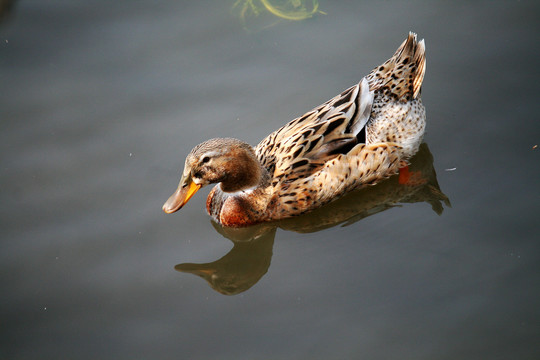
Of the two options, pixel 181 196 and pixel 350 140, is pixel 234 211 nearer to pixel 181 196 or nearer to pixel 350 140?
pixel 181 196

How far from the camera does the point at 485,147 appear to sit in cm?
606

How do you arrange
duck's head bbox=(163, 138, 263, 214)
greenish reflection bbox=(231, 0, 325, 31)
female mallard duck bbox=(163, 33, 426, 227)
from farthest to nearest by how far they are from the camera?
greenish reflection bbox=(231, 0, 325, 31) < female mallard duck bbox=(163, 33, 426, 227) < duck's head bbox=(163, 138, 263, 214)

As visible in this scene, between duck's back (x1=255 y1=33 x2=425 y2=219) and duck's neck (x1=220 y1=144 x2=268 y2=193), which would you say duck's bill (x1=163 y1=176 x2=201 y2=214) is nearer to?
duck's neck (x1=220 y1=144 x2=268 y2=193)

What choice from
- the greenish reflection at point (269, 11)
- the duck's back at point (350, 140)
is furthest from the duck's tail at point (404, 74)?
the greenish reflection at point (269, 11)

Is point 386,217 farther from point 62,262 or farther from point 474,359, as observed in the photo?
point 62,262

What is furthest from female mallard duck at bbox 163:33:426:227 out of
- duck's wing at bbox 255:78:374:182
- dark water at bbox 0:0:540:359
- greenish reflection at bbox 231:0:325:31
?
greenish reflection at bbox 231:0:325:31

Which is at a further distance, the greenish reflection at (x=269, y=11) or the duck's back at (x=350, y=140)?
the greenish reflection at (x=269, y=11)

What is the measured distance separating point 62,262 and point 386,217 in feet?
9.30

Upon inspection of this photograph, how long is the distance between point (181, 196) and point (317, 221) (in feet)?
4.11

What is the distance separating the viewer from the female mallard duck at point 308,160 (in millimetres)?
5398

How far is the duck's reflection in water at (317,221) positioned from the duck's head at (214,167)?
0.51 m

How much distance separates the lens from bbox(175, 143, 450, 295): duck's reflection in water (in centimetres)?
Result: 528

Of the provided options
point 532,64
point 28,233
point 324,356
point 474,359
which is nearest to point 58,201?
point 28,233

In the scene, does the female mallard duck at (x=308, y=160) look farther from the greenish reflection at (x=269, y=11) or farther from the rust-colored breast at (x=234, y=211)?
the greenish reflection at (x=269, y=11)
